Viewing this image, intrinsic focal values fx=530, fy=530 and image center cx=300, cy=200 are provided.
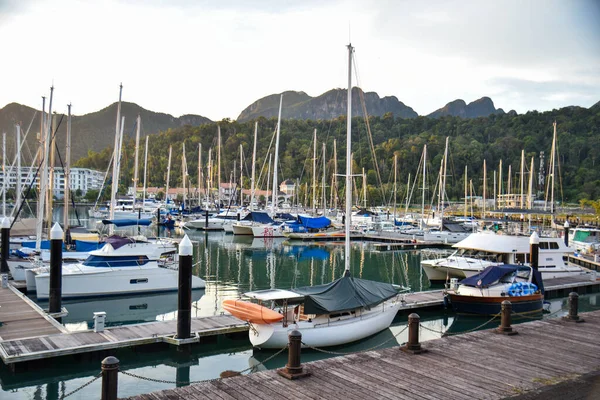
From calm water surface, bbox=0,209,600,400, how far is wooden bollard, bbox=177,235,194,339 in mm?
896

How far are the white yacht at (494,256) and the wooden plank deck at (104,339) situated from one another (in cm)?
1432


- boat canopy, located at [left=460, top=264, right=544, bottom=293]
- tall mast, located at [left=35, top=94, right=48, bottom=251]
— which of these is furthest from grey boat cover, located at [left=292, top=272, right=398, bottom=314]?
tall mast, located at [left=35, top=94, right=48, bottom=251]

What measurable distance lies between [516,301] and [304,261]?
2108 centimetres

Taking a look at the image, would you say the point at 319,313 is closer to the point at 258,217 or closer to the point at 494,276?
the point at 494,276

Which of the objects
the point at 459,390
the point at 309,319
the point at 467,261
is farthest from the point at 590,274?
the point at 459,390

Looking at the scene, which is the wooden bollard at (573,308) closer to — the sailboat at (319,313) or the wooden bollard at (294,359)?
the sailboat at (319,313)

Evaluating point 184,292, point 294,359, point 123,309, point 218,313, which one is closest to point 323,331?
point 184,292

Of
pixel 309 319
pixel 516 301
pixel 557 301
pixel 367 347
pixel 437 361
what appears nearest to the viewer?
pixel 437 361

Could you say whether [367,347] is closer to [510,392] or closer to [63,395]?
[510,392]

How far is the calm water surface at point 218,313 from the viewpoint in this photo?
1403cm

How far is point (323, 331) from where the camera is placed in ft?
52.4

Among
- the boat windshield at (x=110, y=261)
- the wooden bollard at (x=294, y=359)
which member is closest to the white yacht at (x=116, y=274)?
the boat windshield at (x=110, y=261)

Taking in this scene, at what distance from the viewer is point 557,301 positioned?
26.8 m

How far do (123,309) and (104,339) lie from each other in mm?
8028
